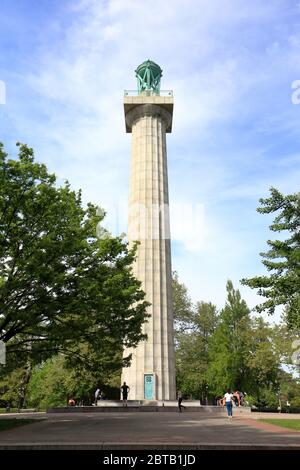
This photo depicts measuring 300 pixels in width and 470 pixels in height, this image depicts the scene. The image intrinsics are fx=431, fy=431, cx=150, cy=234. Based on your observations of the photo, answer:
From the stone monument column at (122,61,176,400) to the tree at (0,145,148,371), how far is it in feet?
56.8

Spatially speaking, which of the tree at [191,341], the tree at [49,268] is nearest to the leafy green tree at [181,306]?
the tree at [191,341]

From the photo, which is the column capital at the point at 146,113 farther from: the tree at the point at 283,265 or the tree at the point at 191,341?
the tree at the point at 283,265

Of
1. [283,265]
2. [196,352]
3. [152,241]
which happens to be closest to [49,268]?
[283,265]

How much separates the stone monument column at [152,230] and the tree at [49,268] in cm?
1730

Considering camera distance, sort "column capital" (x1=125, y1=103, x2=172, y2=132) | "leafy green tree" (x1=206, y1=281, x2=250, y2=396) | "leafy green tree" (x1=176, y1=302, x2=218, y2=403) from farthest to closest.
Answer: "leafy green tree" (x1=176, y1=302, x2=218, y2=403), "leafy green tree" (x1=206, y1=281, x2=250, y2=396), "column capital" (x1=125, y1=103, x2=172, y2=132)

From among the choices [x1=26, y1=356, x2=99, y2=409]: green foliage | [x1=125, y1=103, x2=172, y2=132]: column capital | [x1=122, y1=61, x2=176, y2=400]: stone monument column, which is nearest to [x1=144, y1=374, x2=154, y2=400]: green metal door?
[x1=122, y1=61, x2=176, y2=400]: stone monument column

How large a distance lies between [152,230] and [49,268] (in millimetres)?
25296

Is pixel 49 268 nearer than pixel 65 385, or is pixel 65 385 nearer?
pixel 49 268

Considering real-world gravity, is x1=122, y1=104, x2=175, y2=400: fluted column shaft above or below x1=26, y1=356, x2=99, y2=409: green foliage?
above

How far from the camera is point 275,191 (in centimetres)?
2002

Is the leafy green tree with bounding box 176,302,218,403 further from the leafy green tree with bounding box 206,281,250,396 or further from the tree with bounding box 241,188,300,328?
the tree with bounding box 241,188,300,328

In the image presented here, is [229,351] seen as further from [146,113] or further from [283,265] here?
[283,265]

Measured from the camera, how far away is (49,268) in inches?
725

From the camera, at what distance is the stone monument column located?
38.8 metres
